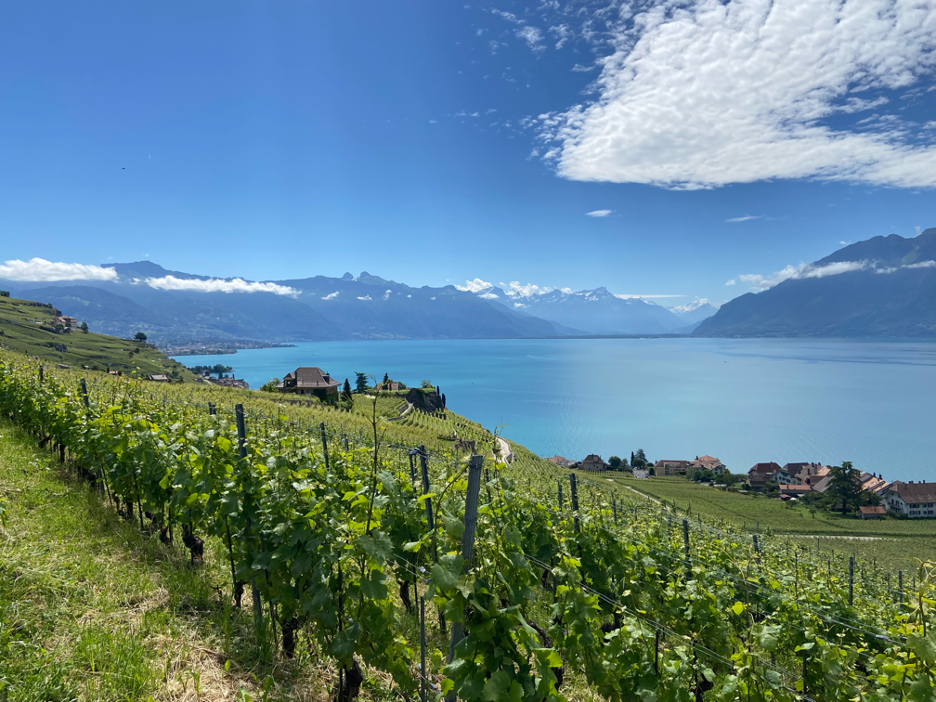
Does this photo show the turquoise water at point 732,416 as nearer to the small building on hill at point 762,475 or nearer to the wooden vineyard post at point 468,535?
the small building on hill at point 762,475

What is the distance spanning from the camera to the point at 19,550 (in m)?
4.07

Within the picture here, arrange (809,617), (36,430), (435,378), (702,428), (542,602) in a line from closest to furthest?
(809,617), (542,602), (36,430), (702,428), (435,378)

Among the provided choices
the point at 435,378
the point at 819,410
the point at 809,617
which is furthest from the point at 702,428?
the point at 809,617

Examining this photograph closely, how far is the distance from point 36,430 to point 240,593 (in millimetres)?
8094

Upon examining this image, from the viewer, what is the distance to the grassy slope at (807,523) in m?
42.4

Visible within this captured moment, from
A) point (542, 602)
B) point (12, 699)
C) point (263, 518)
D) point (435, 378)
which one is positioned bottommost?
point (435, 378)

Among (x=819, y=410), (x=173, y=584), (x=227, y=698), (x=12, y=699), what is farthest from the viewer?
(x=819, y=410)

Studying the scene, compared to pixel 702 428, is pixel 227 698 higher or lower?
higher

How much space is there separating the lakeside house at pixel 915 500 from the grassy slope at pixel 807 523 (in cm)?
188

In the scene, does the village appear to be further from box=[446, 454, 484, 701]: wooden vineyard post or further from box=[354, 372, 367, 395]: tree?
box=[446, 454, 484, 701]: wooden vineyard post

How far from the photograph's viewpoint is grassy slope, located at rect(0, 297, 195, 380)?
252ft

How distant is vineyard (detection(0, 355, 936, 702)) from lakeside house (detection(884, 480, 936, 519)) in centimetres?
7739

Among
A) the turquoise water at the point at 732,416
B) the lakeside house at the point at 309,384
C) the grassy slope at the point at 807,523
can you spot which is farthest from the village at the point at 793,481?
the lakeside house at the point at 309,384

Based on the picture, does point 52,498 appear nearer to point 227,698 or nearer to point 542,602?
point 227,698
